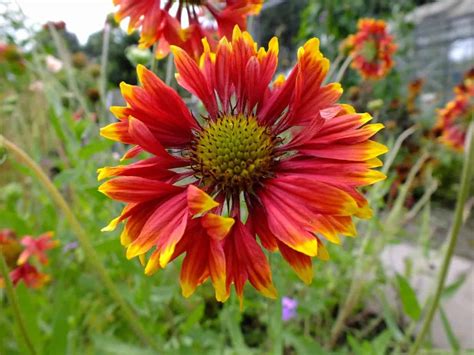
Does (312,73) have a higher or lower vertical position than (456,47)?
higher

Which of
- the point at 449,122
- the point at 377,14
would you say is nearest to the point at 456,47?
the point at 377,14

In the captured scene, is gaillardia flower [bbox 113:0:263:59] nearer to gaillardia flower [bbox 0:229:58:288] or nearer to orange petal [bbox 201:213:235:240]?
orange petal [bbox 201:213:235:240]

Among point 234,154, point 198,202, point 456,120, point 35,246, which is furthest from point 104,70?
point 456,120

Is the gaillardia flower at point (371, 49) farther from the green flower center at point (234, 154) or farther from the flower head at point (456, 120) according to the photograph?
the green flower center at point (234, 154)

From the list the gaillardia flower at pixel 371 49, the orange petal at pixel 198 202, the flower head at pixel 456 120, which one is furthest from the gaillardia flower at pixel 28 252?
the flower head at pixel 456 120

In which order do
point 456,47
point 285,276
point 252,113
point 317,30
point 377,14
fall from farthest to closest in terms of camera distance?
point 456,47, point 377,14, point 317,30, point 285,276, point 252,113

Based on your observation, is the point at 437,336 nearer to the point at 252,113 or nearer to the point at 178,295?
the point at 178,295

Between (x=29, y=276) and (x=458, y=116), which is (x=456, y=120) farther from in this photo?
(x=29, y=276)
